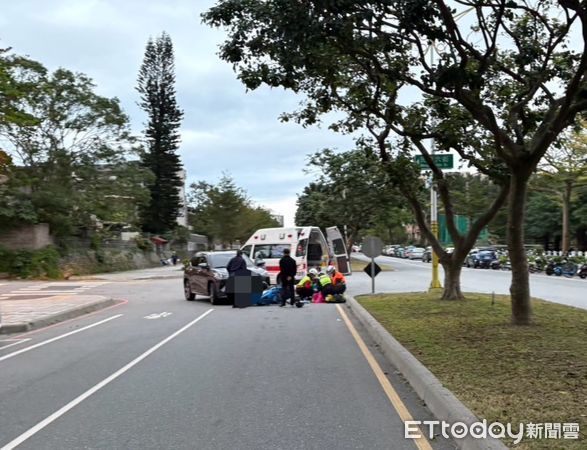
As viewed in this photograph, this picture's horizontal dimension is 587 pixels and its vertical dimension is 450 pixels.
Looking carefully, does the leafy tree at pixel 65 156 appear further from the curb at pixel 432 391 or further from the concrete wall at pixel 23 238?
the curb at pixel 432 391

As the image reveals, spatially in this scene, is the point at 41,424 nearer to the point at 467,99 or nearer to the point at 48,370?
the point at 48,370

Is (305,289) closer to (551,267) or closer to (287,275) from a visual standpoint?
(287,275)

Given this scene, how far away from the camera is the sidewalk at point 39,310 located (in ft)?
46.6

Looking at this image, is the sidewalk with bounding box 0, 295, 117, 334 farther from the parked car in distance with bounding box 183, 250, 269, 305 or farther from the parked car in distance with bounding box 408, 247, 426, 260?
the parked car in distance with bounding box 408, 247, 426, 260

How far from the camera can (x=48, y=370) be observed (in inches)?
360

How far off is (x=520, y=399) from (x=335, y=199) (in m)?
41.7

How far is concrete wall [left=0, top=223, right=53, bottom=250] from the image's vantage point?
37.3 metres

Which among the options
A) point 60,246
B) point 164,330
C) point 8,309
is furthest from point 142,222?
point 164,330

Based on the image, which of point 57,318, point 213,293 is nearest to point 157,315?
point 57,318

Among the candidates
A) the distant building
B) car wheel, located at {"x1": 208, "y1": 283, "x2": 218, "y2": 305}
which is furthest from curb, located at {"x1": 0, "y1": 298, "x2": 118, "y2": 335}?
the distant building

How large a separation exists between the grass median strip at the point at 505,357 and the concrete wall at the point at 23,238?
28.4 meters

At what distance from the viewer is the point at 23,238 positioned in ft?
124

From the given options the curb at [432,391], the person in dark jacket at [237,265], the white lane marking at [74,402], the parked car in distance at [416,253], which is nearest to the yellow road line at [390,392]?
the curb at [432,391]

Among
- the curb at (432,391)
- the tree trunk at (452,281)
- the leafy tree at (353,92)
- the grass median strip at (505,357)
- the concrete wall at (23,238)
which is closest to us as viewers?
the curb at (432,391)
